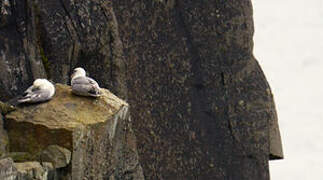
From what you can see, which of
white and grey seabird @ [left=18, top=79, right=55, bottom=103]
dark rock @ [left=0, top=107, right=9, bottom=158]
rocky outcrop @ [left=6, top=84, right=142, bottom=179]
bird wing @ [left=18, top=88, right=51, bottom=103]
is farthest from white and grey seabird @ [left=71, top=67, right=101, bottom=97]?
dark rock @ [left=0, top=107, right=9, bottom=158]

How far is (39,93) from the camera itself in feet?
74.6

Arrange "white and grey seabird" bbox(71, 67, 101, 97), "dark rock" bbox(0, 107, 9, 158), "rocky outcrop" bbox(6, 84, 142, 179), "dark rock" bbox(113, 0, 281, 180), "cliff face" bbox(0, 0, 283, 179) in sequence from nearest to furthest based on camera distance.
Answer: "dark rock" bbox(0, 107, 9, 158) < "rocky outcrop" bbox(6, 84, 142, 179) < "white and grey seabird" bbox(71, 67, 101, 97) < "cliff face" bbox(0, 0, 283, 179) < "dark rock" bbox(113, 0, 281, 180)

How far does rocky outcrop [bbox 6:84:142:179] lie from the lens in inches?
860

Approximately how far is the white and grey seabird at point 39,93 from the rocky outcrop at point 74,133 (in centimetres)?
17

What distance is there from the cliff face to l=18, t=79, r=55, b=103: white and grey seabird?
9319 mm

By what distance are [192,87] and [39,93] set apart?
17444 mm

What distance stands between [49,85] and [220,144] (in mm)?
18128

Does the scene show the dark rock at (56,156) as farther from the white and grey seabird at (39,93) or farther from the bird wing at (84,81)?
the bird wing at (84,81)

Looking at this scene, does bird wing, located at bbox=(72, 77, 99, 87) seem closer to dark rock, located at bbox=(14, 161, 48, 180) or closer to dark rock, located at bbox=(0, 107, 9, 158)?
dark rock, located at bbox=(0, 107, 9, 158)

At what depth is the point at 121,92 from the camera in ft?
108

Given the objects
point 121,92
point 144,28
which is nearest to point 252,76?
point 144,28

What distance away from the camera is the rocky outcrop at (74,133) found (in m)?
21.8

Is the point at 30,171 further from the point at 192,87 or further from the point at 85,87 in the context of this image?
the point at 192,87

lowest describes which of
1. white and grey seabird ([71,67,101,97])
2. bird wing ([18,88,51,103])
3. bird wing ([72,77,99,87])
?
bird wing ([18,88,51,103])
